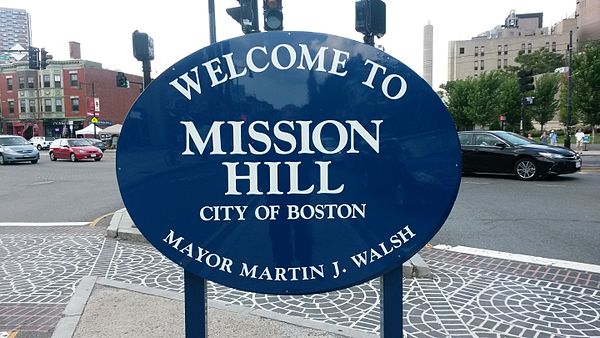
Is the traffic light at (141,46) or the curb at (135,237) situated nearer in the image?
the curb at (135,237)

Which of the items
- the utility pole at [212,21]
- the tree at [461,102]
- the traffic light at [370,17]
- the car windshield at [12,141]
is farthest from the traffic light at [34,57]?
the tree at [461,102]

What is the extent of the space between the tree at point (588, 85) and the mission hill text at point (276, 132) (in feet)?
116

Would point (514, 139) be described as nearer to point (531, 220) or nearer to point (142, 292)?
point (531, 220)

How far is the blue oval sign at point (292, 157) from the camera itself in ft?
6.45

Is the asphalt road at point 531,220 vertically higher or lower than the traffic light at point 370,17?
lower

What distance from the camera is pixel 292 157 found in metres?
1.97

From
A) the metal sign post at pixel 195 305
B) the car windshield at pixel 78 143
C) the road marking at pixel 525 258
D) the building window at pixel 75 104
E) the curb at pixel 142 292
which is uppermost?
the building window at pixel 75 104

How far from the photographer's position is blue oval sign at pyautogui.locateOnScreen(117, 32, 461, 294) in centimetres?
197

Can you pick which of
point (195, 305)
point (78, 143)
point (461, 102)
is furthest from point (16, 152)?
point (461, 102)

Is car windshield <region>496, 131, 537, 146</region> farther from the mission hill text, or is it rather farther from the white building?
the white building

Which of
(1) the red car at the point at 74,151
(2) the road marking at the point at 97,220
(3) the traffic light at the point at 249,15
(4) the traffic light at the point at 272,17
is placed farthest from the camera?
(1) the red car at the point at 74,151

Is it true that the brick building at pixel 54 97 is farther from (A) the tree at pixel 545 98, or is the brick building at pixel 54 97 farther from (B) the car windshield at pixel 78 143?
(A) the tree at pixel 545 98

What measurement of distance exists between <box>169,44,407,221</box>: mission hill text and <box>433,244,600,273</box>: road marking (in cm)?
412

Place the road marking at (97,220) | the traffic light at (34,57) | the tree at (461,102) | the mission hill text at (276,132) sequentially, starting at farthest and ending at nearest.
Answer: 1. the tree at (461,102)
2. the traffic light at (34,57)
3. the road marking at (97,220)
4. the mission hill text at (276,132)
